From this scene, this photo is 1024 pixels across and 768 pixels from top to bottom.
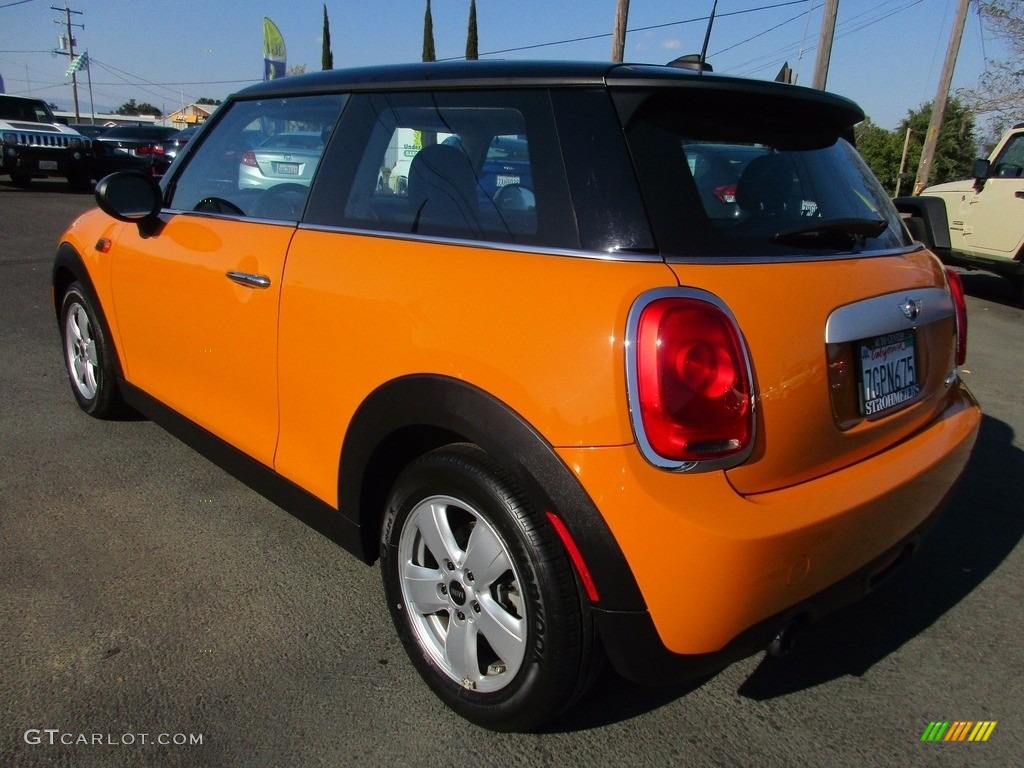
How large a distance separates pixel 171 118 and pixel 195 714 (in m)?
90.7

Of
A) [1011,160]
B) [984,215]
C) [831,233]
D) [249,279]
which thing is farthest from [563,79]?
[1011,160]

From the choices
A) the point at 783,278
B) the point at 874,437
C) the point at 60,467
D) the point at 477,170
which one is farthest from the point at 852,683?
the point at 60,467

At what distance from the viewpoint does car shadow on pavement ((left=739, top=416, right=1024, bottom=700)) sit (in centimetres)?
252

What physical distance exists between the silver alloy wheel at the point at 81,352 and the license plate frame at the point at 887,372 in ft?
11.4

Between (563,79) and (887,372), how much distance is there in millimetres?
1134

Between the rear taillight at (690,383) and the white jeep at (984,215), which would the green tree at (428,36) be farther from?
the rear taillight at (690,383)

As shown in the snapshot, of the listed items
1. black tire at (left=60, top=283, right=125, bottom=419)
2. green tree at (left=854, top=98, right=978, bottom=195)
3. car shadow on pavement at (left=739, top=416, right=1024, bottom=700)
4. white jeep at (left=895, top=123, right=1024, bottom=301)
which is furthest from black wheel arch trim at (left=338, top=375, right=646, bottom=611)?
green tree at (left=854, top=98, right=978, bottom=195)

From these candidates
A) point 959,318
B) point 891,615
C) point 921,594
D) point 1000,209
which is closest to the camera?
point 959,318

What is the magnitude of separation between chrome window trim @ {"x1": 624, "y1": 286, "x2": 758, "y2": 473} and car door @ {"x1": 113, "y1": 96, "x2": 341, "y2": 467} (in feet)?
4.27

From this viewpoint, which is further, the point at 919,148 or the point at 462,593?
the point at 919,148

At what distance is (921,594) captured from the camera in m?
2.97

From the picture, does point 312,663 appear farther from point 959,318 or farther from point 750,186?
point 959,318

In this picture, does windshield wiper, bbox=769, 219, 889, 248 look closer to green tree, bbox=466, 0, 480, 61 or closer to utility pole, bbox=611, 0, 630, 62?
utility pole, bbox=611, 0, 630, 62

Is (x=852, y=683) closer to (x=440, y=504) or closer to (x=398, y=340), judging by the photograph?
(x=440, y=504)
